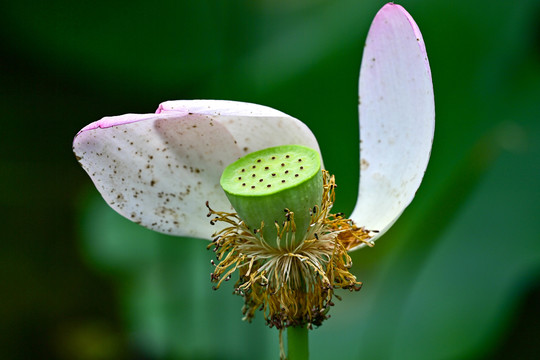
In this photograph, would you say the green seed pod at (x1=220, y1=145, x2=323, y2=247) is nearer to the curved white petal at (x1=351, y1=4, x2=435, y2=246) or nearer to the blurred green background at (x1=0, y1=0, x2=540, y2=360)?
the curved white petal at (x1=351, y1=4, x2=435, y2=246)

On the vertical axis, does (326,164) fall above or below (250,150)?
below

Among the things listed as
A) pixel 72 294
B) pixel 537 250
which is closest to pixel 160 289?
pixel 72 294

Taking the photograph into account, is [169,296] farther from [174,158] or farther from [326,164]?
[174,158]

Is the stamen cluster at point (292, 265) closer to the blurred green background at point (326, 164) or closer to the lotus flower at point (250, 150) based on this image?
the lotus flower at point (250, 150)

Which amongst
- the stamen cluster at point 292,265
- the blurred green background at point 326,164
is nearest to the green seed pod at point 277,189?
the stamen cluster at point 292,265

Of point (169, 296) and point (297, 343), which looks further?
point (169, 296)

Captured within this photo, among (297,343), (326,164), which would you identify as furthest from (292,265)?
(326,164)

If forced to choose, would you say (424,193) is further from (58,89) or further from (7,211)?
(7,211)
